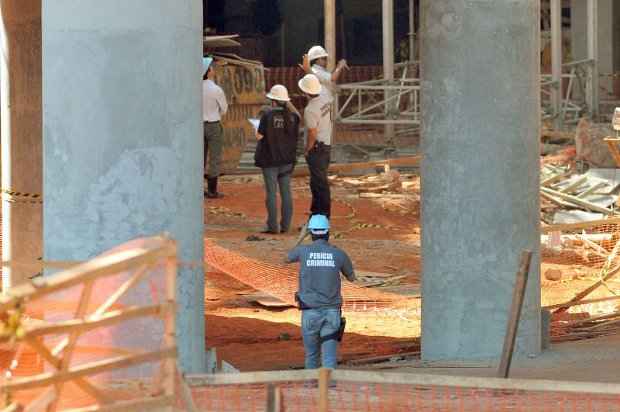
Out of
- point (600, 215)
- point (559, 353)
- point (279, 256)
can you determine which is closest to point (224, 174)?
point (600, 215)

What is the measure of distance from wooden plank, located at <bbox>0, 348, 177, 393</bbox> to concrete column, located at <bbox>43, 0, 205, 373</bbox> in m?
3.21

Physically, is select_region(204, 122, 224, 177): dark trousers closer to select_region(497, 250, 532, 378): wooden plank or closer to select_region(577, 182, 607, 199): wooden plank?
select_region(577, 182, 607, 199): wooden plank

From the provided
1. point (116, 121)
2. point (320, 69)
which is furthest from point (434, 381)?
point (320, 69)

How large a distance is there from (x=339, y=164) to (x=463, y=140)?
1555cm

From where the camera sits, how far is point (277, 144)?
18.5 meters

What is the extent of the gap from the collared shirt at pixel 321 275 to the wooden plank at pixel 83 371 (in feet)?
12.3

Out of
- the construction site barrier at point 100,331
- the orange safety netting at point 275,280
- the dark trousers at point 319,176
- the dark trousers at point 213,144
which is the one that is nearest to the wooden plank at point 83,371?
the construction site barrier at point 100,331

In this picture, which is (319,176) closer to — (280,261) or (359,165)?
(280,261)

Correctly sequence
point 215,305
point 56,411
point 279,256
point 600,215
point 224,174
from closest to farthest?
point 56,411 → point 215,305 → point 279,256 → point 600,215 → point 224,174

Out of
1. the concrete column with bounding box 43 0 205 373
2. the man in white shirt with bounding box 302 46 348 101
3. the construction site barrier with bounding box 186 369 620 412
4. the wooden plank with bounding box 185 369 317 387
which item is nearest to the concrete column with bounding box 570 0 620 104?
the man in white shirt with bounding box 302 46 348 101

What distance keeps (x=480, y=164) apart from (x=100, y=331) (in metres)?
4.84

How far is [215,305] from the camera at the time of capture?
15086 mm

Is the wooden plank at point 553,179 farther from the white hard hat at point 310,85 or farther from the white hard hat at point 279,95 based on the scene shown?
the white hard hat at point 310,85

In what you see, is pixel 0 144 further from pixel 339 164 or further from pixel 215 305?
pixel 339 164
